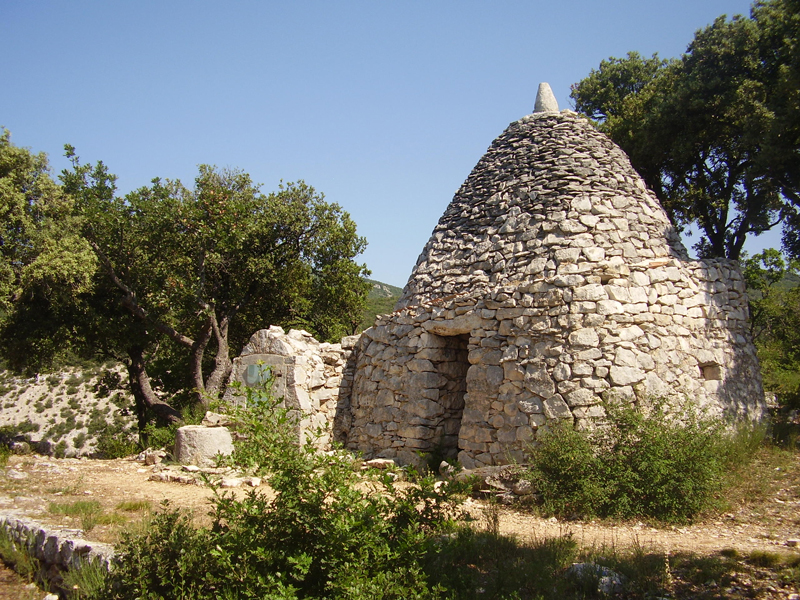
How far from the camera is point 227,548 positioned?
3664 millimetres

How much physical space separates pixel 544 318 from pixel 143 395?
9898 millimetres

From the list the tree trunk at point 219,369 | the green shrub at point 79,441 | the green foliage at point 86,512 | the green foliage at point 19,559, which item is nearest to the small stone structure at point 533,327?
the tree trunk at point 219,369

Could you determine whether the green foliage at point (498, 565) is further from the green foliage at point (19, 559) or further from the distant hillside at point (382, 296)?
the distant hillside at point (382, 296)

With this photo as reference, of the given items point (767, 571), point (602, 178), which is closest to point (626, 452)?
point (767, 571)

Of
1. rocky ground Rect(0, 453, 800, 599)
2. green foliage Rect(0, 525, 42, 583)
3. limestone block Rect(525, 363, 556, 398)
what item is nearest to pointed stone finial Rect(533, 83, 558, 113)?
limestone block Rect(525, 363, 556, 398)

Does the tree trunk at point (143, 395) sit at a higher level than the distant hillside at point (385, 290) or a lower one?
lower

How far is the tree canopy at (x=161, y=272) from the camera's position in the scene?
11.3m

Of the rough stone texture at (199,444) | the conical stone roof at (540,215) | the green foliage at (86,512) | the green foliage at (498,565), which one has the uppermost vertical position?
the conical stone roof at (540,215)

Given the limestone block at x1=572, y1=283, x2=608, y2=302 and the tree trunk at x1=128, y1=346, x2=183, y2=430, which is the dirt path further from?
the tree trunk at x1=128, y1=346, x2=183, y2=430

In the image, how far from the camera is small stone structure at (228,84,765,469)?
6879 mm

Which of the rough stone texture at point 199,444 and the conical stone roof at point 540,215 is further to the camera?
the rough stone texture at point 199,444

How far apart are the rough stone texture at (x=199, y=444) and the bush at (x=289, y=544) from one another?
4.28m

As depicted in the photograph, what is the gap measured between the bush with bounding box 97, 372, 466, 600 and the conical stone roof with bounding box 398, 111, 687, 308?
457 centimetres

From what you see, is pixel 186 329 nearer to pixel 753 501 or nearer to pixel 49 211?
pixel 49 211
